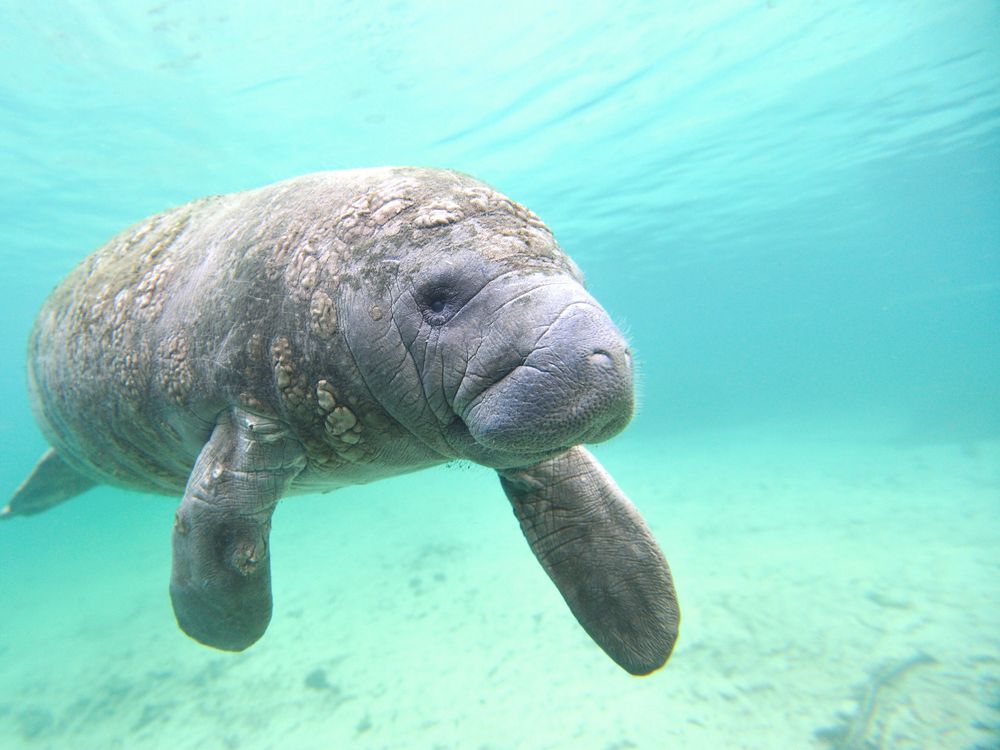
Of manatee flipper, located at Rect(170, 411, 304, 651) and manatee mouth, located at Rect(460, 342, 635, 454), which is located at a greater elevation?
manatee mouth, located at Rect(460, 342, 635, 454)

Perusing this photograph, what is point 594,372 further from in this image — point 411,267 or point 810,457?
point 810,457

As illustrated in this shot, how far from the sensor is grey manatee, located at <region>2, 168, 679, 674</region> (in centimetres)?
177

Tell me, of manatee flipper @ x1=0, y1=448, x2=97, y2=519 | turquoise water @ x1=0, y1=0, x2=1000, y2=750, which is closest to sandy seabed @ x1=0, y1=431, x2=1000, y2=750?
turquoise water @ x1=0, y1=0, x2=1000, y2=750

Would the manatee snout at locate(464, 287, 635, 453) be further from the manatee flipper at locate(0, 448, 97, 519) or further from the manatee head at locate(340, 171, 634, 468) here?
the manatee flipper at locate(0, 448, 97, 519)

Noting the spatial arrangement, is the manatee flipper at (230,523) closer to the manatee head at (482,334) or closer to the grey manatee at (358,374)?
the grey manatee at (358,374)

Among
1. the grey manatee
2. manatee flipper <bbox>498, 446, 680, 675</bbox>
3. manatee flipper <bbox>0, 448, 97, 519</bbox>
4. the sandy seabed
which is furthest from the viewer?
the sandy seabed

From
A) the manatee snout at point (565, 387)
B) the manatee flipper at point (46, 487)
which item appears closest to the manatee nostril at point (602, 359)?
the manatee snout at point (565, 387)

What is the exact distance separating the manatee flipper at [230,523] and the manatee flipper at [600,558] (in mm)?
1026

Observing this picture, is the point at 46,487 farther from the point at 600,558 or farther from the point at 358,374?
the point at 600,558

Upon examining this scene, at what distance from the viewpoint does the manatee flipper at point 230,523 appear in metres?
2.31

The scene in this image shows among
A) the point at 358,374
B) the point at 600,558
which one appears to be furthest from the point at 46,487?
the point at 600,558

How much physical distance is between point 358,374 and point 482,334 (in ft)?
1.88

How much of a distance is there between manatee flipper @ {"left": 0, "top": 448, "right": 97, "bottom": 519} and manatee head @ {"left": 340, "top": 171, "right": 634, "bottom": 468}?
437 cm

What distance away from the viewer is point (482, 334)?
71.0 inches
